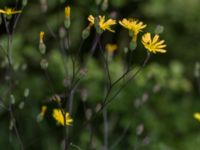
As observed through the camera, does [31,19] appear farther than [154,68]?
Yes

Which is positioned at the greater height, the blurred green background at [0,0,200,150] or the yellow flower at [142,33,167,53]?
the yellow flower at [142,33,167,53]

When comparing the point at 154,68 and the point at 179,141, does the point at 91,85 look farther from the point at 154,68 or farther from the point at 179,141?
the point at 179,141

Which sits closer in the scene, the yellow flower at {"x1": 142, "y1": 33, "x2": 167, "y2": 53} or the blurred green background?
the yellow flower at {"x1": 142, "y1": 33, "x2": 167, "y2": 53}

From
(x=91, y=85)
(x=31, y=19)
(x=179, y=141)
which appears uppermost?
(x=31, y=19)

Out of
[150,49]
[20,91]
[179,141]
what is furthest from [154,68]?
[150,49]

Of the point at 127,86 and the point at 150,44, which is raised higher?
the point at 150,44

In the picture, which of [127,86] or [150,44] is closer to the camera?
[150,44]

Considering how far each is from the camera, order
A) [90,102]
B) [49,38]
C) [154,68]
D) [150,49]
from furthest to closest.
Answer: [49,38] → [90,102] → [154,68] → [150,49]

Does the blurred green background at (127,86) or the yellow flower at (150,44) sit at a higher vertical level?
the yellow flower at (150,44)
